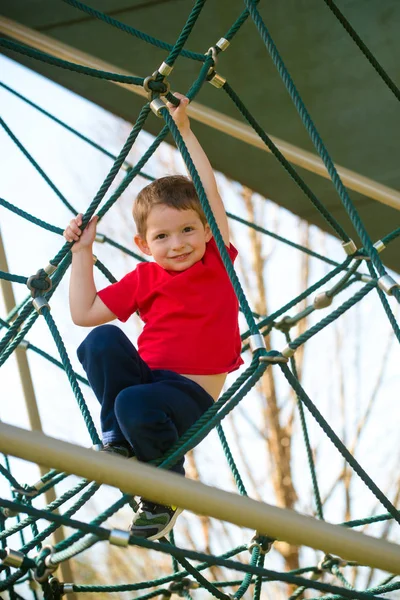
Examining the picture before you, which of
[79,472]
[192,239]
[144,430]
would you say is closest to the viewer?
[79,472]

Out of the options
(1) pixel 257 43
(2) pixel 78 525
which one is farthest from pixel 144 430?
(1) pixel 257 43

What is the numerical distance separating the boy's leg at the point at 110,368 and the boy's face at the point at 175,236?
0.15m

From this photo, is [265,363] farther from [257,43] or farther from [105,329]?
[257,43]

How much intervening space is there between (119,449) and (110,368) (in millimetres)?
96

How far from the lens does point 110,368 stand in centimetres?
98

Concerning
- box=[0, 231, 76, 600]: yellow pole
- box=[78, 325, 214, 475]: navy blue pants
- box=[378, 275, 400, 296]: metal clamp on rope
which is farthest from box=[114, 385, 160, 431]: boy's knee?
box=[0, 231, 76, 600]: yellow pole

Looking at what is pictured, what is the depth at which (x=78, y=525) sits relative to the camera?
0.71 meters

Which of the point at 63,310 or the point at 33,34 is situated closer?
the point at 33,34

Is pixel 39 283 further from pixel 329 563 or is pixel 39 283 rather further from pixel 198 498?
pixel 329 563

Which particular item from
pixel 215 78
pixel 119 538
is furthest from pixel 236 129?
pixel 119 538

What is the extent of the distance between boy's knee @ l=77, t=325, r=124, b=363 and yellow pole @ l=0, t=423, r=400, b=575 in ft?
1.01

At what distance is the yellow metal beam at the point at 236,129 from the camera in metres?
1.75

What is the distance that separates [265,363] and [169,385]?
134 mm

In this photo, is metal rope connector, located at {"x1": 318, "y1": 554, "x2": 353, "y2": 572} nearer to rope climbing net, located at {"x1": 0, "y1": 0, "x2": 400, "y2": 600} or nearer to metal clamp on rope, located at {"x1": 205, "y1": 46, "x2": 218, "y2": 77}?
rope climbing net, located at {"x1": 0, "y1": 0, "x2": 400, "y2": 600}
